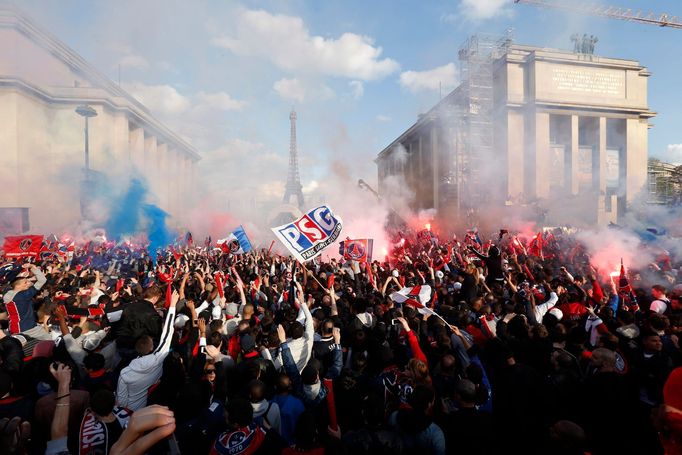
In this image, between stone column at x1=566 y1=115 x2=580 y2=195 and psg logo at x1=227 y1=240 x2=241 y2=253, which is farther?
stone column at x1=566 y1=115 x2=580 y2=195

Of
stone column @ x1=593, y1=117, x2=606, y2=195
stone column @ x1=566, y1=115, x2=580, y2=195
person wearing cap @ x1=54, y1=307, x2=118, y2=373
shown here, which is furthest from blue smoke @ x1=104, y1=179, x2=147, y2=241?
stone column @ x1=593, y1=117, x2=606, y2=195

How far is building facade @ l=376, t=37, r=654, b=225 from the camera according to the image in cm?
3181

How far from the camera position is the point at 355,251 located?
10.3 metres

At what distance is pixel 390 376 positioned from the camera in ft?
11.1

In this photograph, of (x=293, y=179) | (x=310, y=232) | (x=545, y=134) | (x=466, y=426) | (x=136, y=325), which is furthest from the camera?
(x=293, y=179)

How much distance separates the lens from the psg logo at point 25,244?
11121mm

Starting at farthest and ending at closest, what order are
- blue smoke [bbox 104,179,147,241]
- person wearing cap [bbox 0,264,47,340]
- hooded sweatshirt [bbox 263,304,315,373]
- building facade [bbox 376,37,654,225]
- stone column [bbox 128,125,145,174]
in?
stone column [bbox 128,125,145,174] < building facade [bbox 376,37,654,225] < blue smoke [bbox 104,179,147,241] < person wearing cap [bbox 0,264,47,340] < hooded sweatshirt [bbox 263,304,315,373]

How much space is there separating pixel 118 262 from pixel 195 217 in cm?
2500

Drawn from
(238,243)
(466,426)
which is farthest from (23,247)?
(466,426)

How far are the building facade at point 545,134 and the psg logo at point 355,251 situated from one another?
21914 mm

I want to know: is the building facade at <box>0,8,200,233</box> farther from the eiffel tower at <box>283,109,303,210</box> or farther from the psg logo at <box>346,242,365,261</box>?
the eiffel tower at <box>283,109,303,210</box>

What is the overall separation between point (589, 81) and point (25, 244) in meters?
39.5

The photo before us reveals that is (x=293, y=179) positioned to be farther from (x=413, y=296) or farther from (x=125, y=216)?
(x=413, y=296)

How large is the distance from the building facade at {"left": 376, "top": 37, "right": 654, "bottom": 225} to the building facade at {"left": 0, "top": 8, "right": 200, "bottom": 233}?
2906 cm
